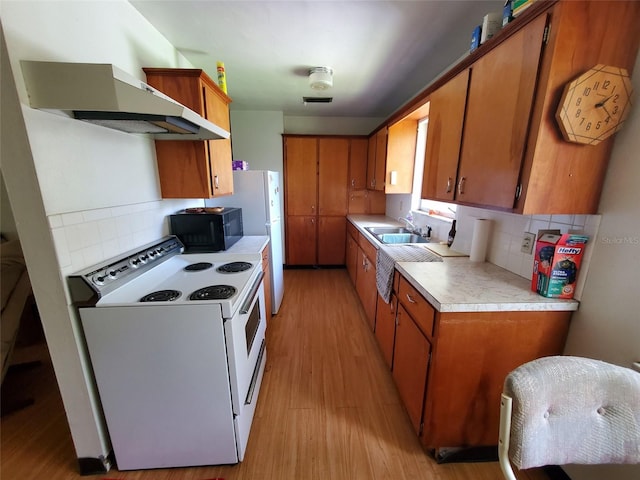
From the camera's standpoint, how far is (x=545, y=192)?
1.10 meters

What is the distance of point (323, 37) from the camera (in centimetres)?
189

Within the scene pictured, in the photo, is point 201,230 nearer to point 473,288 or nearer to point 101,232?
point 101,232

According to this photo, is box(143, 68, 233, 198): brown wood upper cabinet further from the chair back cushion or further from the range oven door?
the chair back cushion

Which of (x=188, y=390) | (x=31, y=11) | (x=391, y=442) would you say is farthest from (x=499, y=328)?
(x=31, y=11)

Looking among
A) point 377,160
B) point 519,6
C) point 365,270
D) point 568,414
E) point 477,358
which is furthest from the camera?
point 377,160

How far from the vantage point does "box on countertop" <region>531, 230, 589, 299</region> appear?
1.14 metres

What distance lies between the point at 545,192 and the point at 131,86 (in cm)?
180

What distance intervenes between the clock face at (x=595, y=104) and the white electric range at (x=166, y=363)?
1613mm

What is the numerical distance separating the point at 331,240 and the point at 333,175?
3.37 feet

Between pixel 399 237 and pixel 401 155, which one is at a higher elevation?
pixel 401 155

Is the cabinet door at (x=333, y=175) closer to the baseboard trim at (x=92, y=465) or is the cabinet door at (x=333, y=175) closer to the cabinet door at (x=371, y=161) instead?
the cabinet door at (x=371, y=161)

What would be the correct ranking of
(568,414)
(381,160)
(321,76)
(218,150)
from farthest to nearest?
(381,160) → (321,76) → (218,150) → (568,414)

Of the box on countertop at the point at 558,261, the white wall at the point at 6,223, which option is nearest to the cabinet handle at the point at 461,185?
the box on countertop at the point at 558,261

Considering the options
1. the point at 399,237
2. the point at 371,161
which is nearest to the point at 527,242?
the point at 399,237
